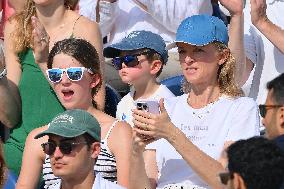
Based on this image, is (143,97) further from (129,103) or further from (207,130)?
(207,130)

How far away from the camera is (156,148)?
4.97 metres

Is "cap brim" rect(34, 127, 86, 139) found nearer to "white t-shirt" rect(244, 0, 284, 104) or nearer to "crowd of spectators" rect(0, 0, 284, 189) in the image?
"crowd of spectators" rect(0, 0, 284, 189)

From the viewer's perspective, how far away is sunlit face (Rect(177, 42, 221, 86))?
494 cm

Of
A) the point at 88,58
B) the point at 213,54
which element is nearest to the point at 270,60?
the point at 213,54

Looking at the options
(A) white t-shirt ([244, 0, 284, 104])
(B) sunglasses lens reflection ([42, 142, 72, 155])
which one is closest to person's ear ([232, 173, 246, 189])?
(B) sunglasses lens reflection ([42, 142, 72, 155])

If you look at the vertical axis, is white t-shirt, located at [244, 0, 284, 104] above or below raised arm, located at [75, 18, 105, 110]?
below

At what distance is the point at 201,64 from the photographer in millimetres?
4945

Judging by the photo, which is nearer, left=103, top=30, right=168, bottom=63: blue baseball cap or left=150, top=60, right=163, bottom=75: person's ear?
left=103, top=30, right=168, bottom=63: blue baseball cap

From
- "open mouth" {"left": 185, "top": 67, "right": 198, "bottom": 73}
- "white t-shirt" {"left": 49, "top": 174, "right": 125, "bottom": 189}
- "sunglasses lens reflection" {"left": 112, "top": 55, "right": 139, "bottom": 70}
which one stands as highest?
"sunglasses lens reflection" {"left": 112, "top": 55, "right": 139, "bottom": 70}

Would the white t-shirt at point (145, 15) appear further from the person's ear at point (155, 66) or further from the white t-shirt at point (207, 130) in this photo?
the white t-shirt at point (207, 130)

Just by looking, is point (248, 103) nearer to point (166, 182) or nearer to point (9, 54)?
point (166, 182)

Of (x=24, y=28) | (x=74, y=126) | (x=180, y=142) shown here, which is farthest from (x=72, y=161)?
(x=24, y=28)

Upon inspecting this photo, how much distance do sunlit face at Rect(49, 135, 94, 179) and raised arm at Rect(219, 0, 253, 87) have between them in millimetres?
1248

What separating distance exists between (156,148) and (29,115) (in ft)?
3.45
